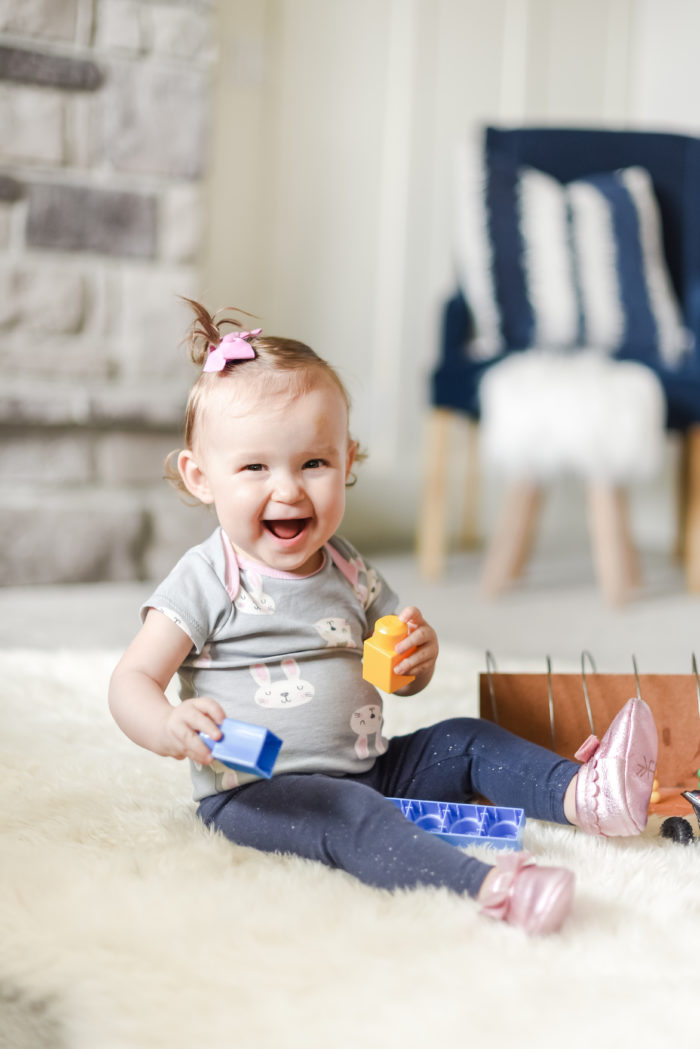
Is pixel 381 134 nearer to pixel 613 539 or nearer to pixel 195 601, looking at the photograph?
pixel 613 539

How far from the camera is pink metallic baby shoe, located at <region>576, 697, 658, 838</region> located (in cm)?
81

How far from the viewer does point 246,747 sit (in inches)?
28.2

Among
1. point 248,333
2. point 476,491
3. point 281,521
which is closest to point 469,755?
point 281,521

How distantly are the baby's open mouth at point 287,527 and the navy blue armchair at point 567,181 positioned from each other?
4.25ft

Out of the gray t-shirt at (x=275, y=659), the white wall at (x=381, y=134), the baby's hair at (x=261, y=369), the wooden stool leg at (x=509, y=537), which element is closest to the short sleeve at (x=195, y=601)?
the gray t-shirt at (x=275, y=659)

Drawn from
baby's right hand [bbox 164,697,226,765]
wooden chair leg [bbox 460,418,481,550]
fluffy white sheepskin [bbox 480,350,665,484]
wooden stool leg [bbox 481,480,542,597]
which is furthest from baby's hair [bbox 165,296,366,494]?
wooden chair leg [bbox 460,418,481,550]

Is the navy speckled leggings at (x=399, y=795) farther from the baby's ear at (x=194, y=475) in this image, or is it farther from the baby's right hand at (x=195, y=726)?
the baby's ear at (x=194, y=475)

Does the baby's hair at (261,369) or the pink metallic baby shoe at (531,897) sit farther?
the baby's hair at (261,369)

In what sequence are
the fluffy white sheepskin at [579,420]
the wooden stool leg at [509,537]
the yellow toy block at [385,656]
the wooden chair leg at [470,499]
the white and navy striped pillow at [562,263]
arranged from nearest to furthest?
the yellow toy block at [385,656] < the fluffy white sheepskin at [579,420] < the wooden stool leg at [509,537] < the white and navy striped pillow at [562,263] < the wooden chair leg at [470,499]

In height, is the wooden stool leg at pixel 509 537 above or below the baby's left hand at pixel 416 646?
below

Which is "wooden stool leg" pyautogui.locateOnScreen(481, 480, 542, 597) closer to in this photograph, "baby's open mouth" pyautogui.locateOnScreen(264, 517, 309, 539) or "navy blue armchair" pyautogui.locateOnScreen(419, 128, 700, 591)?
"navy blue armchair" pyautogui.locateOnScreen(419, 128, 700, 591)

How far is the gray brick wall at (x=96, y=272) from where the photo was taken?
1.97m

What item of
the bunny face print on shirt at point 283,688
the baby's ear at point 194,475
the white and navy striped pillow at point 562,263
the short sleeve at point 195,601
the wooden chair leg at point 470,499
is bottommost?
the wooden chair leg at point 470,499

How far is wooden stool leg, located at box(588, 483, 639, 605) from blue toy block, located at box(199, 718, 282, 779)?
136 centimetres
